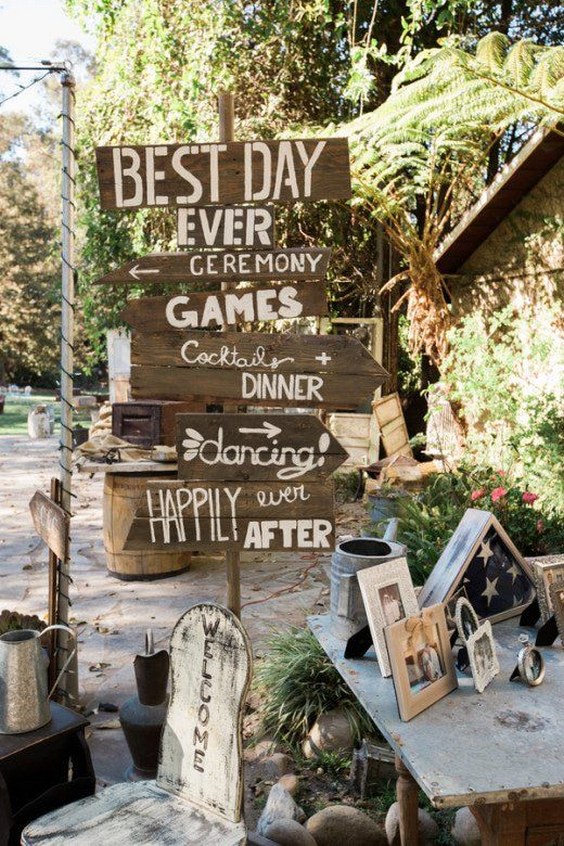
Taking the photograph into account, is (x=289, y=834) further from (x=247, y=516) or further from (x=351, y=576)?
(x=247, y=516)

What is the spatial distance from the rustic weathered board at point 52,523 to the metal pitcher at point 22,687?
61 centimetres

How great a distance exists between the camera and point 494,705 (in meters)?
2.07

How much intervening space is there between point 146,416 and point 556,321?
489 cm

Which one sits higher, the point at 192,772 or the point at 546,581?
the point at 546,581

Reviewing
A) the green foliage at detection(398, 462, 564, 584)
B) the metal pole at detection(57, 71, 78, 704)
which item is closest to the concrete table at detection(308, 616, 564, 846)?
the metal pole at detection(57, 71, 78, 704)

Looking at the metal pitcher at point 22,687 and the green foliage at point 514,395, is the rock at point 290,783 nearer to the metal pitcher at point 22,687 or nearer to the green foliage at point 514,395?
the metal pitcher at point 22,687

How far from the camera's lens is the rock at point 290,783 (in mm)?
3217

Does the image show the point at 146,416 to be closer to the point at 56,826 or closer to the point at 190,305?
the point at 190,305

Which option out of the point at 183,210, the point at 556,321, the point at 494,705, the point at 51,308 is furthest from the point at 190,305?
the point at 51,308

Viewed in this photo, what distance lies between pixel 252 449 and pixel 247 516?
0.87 feet

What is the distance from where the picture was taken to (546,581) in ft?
8.31

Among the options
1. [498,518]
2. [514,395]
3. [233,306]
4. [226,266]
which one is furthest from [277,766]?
[514,395]

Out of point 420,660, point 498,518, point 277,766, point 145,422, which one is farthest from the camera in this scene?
point 145,422

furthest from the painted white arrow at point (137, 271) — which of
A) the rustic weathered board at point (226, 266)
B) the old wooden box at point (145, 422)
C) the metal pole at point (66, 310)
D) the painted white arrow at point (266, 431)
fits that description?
the old wooden box at point (145, 422)
